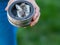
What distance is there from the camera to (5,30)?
3.35 metres

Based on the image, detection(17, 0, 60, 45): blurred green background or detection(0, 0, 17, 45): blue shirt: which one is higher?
detection(0, 0, 17, 45): blue shirt

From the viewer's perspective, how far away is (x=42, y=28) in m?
4.91

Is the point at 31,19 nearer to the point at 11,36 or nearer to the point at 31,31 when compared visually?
the point at 11,36

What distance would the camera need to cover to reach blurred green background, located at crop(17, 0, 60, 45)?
4.77 metres

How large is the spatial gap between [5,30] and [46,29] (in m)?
1.64

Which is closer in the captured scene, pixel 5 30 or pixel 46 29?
pixel 5 30

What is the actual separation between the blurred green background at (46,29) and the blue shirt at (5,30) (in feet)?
4.18

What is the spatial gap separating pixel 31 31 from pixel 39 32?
8 cm

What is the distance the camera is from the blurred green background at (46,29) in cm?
477

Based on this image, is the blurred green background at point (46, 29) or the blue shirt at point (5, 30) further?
the blurred green background at point (46, 29)

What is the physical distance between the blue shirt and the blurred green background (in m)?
1.27

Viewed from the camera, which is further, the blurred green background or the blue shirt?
the blurred green background

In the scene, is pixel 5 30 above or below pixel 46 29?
above

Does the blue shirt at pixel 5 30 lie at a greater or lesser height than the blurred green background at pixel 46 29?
greater
